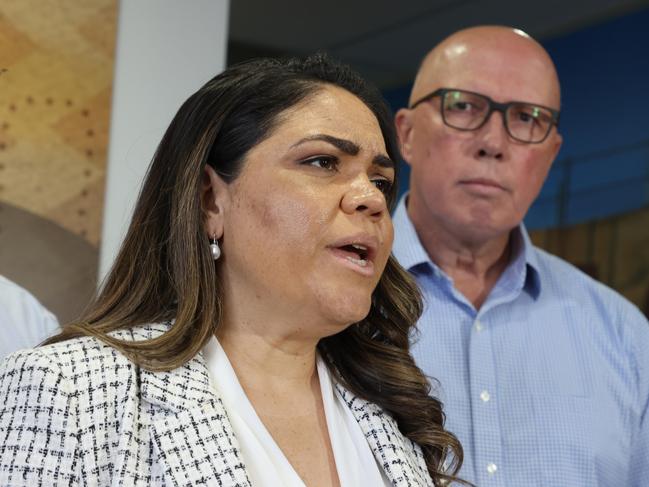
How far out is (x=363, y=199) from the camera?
1657mm

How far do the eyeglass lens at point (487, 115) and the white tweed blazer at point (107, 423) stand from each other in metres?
1.21

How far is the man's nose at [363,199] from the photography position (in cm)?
165

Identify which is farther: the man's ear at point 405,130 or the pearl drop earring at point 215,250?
the man's ear at point 405,130

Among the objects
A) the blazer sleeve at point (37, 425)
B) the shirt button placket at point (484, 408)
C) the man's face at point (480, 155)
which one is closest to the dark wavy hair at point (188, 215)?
the blazer sleeve at point (37, 425)

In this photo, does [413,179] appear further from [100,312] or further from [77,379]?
[77,379]

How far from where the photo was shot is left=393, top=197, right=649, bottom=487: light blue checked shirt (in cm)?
234

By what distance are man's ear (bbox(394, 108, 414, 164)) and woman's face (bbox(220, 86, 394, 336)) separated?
1.02m

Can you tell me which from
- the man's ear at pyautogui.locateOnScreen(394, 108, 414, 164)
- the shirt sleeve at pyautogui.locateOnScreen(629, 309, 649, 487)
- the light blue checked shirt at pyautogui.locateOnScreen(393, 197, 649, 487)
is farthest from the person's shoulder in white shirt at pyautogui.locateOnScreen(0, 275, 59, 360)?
the shirt sleeve at pyautogui.locateOnScreen(629, 309, 649, 487)

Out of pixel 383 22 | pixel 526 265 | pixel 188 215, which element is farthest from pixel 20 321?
pixel 383 22

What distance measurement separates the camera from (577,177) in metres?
4.91

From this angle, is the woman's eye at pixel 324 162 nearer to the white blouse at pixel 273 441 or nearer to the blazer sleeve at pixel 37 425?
the white blouse at pixel 273 441

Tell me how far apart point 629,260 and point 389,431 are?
332cm

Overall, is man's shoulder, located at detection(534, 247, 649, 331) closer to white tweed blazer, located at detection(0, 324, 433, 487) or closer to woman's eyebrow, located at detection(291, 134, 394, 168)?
woman's eyebrow, located at detection(291, 134, 394, 168)

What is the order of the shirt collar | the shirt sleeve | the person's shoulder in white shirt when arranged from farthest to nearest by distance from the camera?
1. the shirt collar
2. the shirt sleeve
3. the person's shoulder in white shirt
